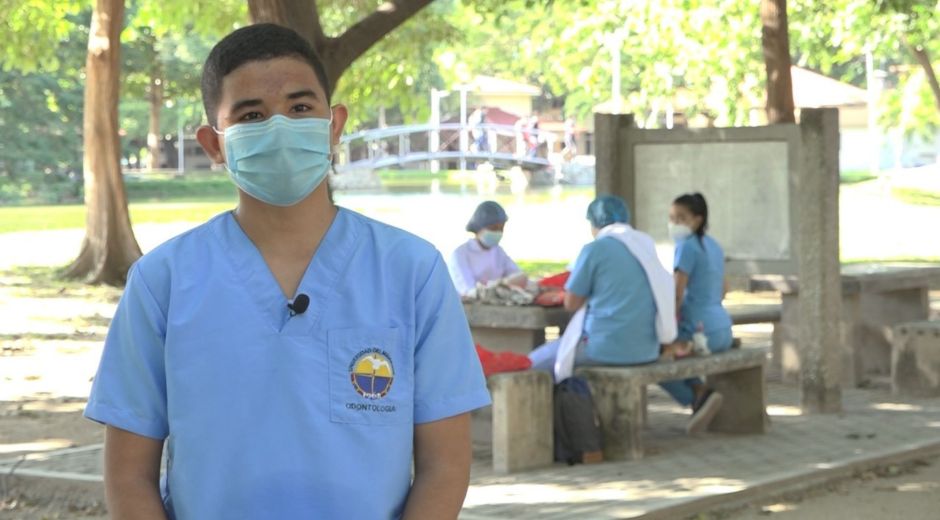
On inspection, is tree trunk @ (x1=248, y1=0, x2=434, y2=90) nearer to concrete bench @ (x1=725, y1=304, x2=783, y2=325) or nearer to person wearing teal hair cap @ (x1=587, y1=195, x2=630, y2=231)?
person wearing teal hair cap @ (x1=587, y1=195, x2=630, y2=231)

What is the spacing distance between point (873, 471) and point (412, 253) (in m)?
6.82

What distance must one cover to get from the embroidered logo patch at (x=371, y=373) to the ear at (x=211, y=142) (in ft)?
1.54

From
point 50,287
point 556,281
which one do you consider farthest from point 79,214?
point 556,281

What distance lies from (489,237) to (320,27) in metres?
1.96

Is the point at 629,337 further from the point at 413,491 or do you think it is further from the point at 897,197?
the point at 897,197

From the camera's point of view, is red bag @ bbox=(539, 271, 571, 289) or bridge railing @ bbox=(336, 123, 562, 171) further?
bridge railing @ bbox=(336, 123, 562, 171)

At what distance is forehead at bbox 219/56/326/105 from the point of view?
108 inches

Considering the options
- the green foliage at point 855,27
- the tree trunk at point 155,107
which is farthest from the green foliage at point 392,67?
the tree trunk at point 155,107

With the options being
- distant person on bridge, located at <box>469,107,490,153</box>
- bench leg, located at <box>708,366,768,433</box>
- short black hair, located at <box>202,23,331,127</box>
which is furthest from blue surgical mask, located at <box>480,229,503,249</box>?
distant person on bridge, located at <box>469,107,490,153</box>

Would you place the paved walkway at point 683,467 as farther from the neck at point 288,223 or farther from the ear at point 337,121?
the neck at point 288,223

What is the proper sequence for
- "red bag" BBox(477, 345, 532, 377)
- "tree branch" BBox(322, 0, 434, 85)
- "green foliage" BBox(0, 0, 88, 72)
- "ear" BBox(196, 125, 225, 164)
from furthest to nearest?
"green foliage" BBox(0, 0, 88, 72) → "tree branch" BBox(322, 0, 434, 85) → "red bag" BBox(477, 345, 532, 377) → "ear" BBox(196, 125, 225, 164)

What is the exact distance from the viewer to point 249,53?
109 inches

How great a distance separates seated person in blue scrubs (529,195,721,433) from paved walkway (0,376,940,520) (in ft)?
2.09

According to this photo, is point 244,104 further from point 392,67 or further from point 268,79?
point 392,67
